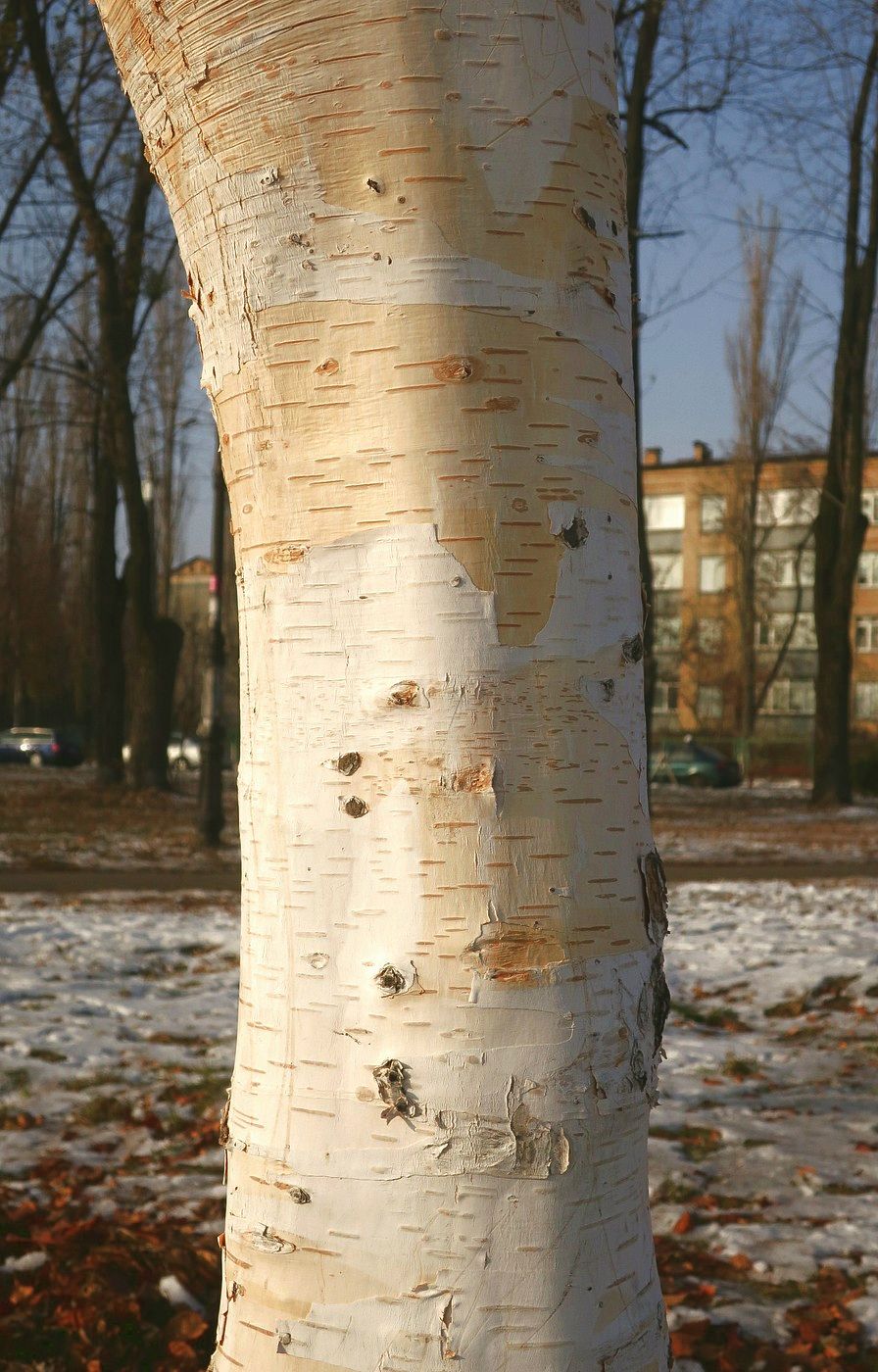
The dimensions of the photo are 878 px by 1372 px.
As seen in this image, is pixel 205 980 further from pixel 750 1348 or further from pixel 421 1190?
pixel 421 1190

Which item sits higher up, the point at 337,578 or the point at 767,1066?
the point at 337,578

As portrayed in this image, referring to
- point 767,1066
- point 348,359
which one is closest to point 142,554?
point 767,1066

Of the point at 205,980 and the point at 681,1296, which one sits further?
the point at 205,980

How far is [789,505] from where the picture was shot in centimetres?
4009

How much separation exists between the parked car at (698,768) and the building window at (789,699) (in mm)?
20647

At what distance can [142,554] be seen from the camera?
61.9ft

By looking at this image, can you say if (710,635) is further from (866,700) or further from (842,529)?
(842,529)

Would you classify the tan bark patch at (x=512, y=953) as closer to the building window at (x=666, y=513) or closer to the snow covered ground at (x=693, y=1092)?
the snow covered ground at (x=693, y=1092)

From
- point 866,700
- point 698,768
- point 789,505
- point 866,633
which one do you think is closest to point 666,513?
point 866,633

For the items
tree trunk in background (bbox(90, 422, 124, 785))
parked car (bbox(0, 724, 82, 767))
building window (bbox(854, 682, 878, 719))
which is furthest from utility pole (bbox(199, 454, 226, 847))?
building window (bbox(854, 682, 878, 719))

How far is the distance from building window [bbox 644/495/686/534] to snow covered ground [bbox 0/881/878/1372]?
4846cm

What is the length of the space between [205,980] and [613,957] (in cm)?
548

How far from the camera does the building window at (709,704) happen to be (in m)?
49.4

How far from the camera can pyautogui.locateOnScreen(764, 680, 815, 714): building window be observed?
172ft
